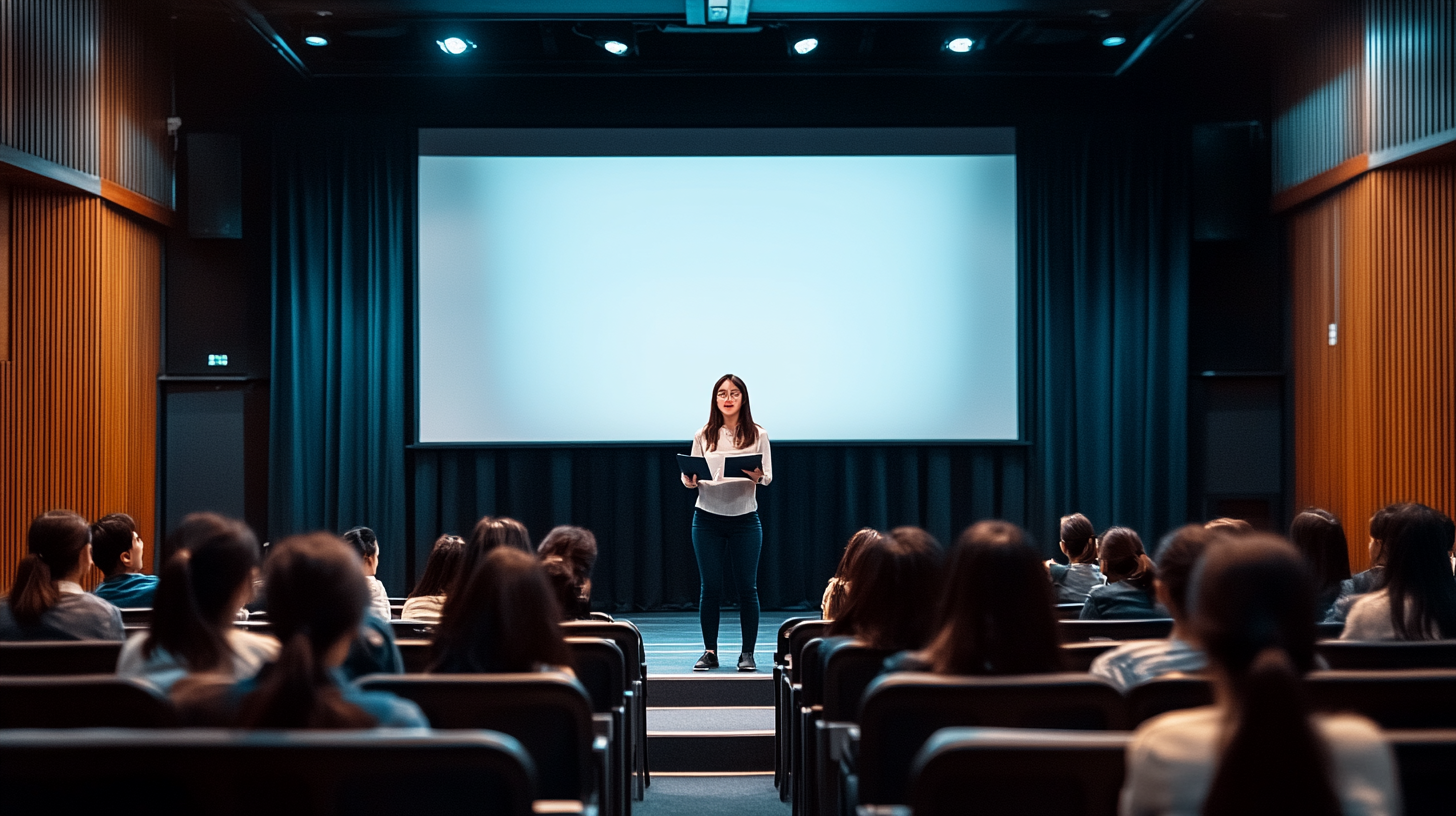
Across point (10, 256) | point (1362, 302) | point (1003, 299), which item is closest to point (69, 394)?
point (10, 256)

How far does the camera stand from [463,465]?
750cm

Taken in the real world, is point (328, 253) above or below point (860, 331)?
above

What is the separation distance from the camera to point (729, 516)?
17.0 feet

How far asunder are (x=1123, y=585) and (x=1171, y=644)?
4.11ft

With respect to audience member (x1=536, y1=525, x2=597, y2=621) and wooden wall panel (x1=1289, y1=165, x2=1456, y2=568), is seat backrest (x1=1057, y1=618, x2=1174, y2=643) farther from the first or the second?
wooden wall panel (x1=1289, y1=165, x2=1456, y2=568)

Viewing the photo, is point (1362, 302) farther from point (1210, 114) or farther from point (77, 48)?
point (77, 48)

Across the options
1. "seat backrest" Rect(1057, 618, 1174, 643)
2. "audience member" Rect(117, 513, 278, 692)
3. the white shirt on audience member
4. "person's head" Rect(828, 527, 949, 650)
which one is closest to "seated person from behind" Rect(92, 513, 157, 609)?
"audience member" Rect(117, 513, 278, 692)

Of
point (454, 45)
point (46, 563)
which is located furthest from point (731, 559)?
point (454, 45)

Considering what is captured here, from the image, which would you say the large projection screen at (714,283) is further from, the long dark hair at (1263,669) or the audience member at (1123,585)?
the long dark hair at (1263,669)

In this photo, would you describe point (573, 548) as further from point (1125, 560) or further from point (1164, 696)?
point (1164, 696)

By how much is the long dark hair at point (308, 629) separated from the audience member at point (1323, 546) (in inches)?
114

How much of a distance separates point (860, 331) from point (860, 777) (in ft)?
18.3

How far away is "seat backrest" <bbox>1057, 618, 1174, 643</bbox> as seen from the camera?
10.2 feet

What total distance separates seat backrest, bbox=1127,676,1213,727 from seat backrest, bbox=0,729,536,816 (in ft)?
3.30
